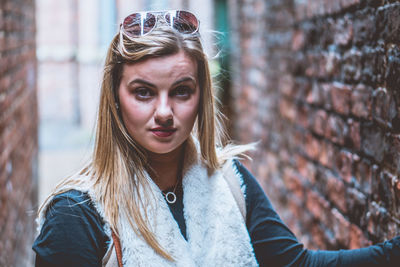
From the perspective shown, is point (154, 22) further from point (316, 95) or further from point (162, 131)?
point (316, 95)

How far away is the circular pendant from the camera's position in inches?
71.0

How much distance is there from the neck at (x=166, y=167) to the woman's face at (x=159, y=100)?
11 cm

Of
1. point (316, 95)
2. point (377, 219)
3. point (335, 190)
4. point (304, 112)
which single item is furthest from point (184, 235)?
point (304, 112)

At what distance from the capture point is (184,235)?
1748 millimetres

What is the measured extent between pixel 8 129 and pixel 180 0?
454 inches

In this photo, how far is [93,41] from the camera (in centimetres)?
1440

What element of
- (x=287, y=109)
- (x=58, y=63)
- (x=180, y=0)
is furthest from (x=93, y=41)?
(x=287, y=109)

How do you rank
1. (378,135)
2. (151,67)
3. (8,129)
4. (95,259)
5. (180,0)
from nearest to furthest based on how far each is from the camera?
1. (95,259)
2. (151,67)
3. (378,135)
4. (8,129)
5. (180,0)

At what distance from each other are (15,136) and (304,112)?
78.5 inches

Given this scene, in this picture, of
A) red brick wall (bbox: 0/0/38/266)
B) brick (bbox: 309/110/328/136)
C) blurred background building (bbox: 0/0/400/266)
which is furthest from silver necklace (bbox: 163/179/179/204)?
red brick wall (bbox: 0/0/38/266)

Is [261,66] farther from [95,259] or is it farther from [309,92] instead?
[95,259]

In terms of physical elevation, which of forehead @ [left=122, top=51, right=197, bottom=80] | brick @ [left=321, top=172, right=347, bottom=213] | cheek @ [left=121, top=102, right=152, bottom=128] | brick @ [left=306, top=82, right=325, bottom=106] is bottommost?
brick @ [left=321, top=172, right=347, bottom=213]

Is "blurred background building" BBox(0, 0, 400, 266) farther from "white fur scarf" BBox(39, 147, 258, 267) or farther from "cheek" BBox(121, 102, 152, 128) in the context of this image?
"white fur scarf" BBox(39, 147, 258, 267)

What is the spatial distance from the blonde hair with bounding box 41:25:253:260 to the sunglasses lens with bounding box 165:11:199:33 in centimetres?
3
